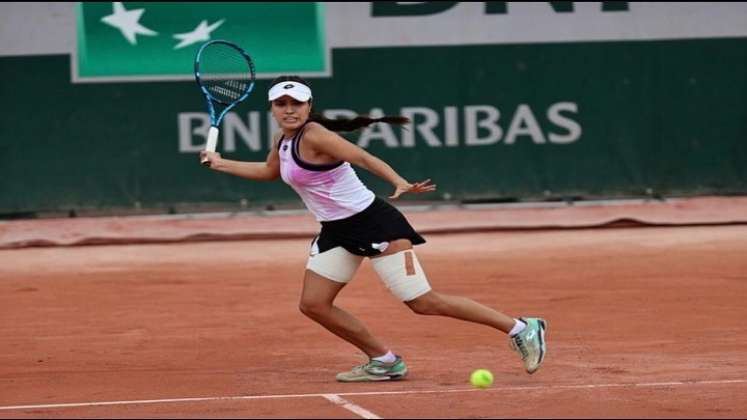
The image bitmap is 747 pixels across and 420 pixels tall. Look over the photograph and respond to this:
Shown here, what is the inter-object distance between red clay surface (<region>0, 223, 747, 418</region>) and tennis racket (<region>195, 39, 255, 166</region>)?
156cm

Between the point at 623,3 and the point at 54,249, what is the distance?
20.6 ft

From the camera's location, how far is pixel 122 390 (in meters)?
8.35

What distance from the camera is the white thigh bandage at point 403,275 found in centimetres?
815

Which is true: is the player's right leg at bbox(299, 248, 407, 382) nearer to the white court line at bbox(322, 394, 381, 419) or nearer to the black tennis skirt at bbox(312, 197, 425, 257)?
the black tennis skirt at bbox(312, 197, 425, 257)

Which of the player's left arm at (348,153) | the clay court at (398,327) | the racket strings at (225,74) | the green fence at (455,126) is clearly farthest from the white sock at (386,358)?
the green fence at (455,126)

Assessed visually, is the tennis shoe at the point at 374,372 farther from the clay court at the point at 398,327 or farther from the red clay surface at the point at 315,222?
the red clay surface at the point at 315,222

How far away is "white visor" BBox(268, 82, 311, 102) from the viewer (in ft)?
26.2

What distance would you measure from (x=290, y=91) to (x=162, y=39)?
802 centimetres

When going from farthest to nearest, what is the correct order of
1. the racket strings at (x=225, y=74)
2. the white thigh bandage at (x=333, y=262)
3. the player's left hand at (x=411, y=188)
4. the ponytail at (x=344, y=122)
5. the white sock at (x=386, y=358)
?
the racket strings at (x=225, y=74)
the white sock at (x=386, y=358)
the white thigh bandage at (x=333, y=262)
the ponytail at (x=344, y=122)
the player's left hand at (x=411, y=188)

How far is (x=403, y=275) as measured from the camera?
320 inches

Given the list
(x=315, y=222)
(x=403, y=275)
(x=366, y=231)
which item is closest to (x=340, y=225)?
(x=366, y=231)

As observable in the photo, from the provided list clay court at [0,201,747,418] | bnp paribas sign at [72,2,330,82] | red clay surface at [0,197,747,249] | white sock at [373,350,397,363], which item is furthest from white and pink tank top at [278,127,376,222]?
bnp paribas sign at [72,2,330,82]

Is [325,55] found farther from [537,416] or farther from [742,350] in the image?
[537,416]

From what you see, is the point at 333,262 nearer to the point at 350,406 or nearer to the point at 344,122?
the point at 344,122
